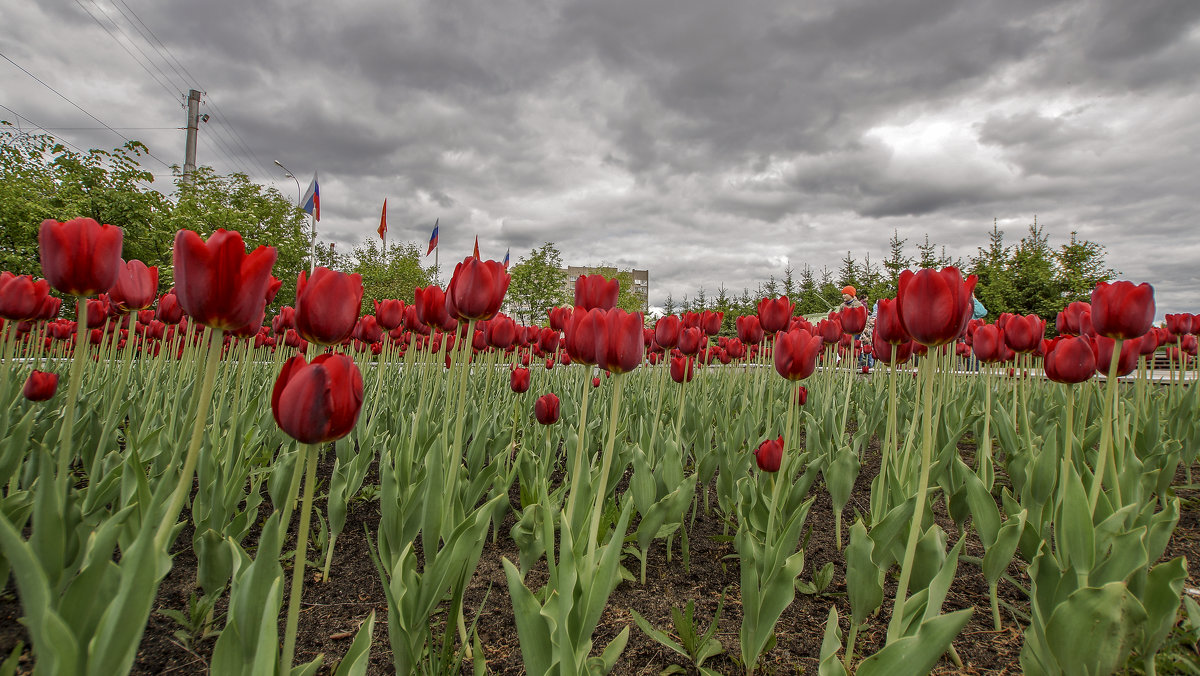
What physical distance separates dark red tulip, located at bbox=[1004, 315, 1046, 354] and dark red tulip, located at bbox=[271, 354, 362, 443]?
2.83 meters

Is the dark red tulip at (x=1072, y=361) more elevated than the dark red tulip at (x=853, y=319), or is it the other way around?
the dark red tulip at (x=853, y=319)

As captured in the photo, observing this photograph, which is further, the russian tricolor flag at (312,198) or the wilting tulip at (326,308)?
the russian tricolor flag at (312,198)

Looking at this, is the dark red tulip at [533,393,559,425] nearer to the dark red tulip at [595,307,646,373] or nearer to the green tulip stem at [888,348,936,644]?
the dark red tulip at [595,307,646,373]

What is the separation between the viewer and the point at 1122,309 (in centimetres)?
170

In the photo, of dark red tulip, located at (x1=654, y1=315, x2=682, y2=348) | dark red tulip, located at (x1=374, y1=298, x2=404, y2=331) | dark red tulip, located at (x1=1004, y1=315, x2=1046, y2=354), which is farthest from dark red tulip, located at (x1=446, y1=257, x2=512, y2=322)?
dark red tulip, located at (x1=1004, y1=315, x2=1046, y2=354)

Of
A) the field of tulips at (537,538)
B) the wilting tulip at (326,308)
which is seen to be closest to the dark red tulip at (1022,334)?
the field of tulips at (537,538)

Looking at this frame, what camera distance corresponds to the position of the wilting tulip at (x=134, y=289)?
1.86 m

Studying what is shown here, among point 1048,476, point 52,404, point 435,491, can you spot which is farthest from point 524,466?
point 52,404

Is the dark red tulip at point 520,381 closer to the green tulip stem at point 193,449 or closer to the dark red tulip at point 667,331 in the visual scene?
the dark red tulip at point 667,331

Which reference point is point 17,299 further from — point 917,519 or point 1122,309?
point 1122,309

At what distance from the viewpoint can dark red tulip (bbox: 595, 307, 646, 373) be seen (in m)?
1.46

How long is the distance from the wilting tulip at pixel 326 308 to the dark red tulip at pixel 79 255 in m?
0.58

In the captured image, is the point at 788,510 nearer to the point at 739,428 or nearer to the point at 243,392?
the point at 739,428

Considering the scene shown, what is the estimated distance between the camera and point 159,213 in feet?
48.9
